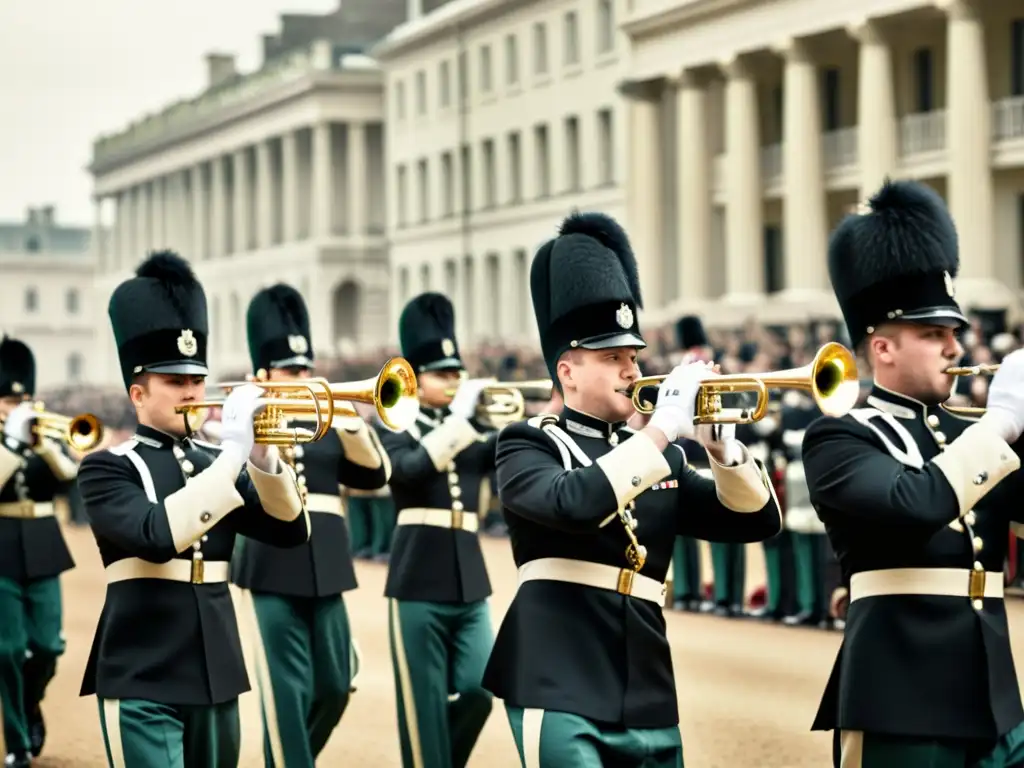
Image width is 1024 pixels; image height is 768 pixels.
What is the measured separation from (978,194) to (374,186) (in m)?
49.7

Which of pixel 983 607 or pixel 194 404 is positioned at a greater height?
pixel 194 404

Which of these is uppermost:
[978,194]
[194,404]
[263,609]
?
[978,194]

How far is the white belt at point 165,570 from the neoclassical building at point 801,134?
2491 centimetres

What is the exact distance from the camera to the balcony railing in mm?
37219

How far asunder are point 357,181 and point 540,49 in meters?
24.7

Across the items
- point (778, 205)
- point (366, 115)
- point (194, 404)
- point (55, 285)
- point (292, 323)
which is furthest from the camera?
point (55, 285)

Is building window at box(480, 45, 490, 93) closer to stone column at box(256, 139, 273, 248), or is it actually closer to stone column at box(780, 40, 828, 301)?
stone column at box(780, 40, 828, 301)

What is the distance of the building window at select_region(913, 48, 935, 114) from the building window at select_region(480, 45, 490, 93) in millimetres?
24011

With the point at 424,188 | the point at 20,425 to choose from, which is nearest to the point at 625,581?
the point at 20,425

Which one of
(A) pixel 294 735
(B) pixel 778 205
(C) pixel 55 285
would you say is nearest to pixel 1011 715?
(A) pixel 294 735

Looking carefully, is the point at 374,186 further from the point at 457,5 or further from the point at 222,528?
the point at 222,528

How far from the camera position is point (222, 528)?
311 inches

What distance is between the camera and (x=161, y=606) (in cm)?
775

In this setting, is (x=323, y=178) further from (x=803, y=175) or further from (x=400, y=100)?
(x=803, y=175)
